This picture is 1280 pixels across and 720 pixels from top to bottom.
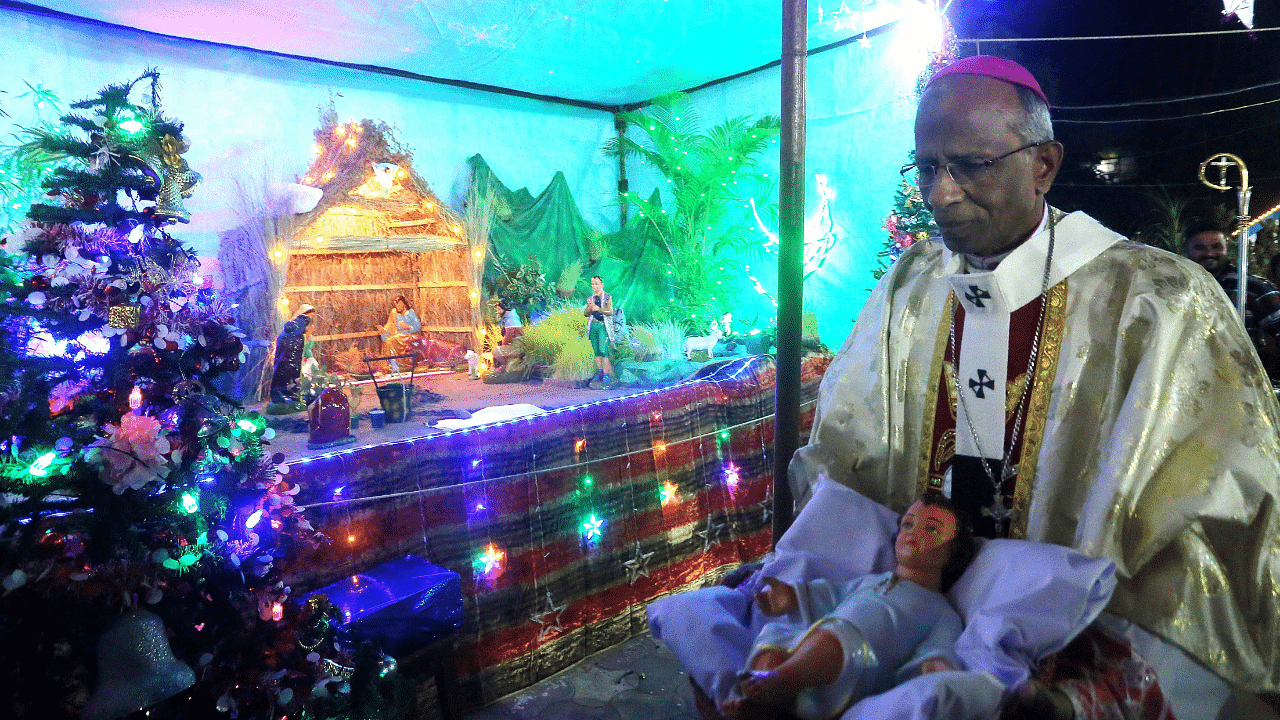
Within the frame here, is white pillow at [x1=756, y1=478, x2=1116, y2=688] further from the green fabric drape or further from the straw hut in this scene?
the green fabric drape

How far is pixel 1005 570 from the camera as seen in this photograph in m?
1.74

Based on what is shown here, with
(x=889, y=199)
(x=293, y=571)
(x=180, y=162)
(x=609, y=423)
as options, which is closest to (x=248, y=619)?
(x=293, y=571)

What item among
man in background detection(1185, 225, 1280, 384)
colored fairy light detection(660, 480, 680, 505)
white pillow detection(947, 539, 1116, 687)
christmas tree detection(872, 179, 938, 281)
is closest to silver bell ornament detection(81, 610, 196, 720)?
white pillow detection(947, 539, 1116, 687)

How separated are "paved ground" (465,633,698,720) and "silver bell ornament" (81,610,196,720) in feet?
5.92

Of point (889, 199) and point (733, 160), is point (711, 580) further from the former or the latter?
point (733, 160)

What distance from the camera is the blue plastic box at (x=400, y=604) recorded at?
3213 millimetres

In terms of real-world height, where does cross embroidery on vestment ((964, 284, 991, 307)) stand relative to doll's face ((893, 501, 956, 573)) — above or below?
above

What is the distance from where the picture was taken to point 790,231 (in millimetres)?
3195

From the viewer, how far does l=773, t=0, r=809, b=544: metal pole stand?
3.14m

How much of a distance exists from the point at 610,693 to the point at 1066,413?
119 inches

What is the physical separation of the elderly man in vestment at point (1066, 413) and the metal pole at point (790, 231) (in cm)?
79

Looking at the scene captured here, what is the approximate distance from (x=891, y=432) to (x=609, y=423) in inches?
100

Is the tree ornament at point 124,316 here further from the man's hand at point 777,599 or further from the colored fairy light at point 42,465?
the man's hand at point 777,599

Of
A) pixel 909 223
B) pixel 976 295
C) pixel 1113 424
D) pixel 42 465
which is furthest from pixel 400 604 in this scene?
pixel 909 223
